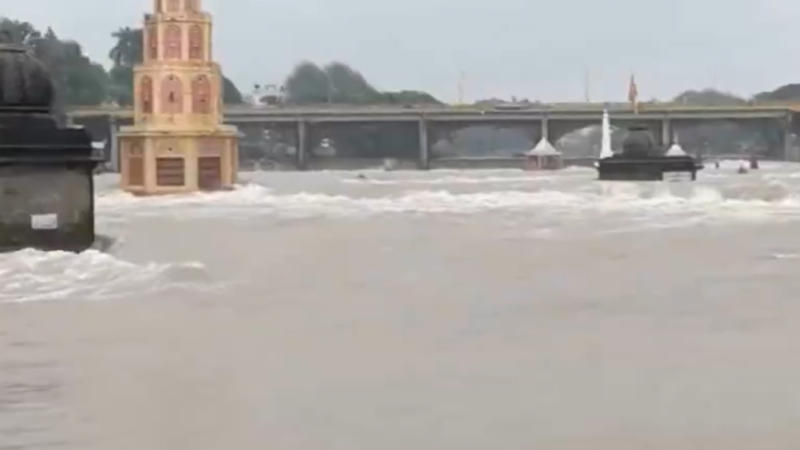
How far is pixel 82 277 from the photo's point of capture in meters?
16.1

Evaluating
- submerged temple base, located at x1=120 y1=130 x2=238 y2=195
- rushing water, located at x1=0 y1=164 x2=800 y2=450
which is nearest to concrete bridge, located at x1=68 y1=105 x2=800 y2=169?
submerged temple base, located at x1=120 y1=130 x2=238 y2=195

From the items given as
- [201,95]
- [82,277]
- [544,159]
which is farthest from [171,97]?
[544,159]

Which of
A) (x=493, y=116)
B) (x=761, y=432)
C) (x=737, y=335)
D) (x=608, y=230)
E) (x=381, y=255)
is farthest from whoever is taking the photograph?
(x=493, y=116)

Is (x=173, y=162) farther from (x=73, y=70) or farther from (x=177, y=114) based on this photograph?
(x=73, y=70)

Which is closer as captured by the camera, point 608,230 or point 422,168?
point 608,230

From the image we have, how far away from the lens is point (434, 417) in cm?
867

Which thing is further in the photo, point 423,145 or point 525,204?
point 423,145

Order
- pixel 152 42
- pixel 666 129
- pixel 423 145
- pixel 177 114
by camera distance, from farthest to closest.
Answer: pixel 423 145 → pixel 666 129 → pixel 152 42 → pixel 177 114

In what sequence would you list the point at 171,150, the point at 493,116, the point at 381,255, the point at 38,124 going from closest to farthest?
the point at 38,124
the point at 381,255
the point at 171,150
the point at 493,116

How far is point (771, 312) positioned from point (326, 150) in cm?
13605

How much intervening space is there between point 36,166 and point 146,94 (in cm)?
4582

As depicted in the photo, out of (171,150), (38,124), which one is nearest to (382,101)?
(171,150)

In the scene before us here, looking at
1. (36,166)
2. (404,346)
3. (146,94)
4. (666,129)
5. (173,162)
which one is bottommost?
(404,346)

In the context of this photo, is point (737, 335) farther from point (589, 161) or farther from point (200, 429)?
point (589, 161)
